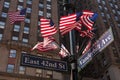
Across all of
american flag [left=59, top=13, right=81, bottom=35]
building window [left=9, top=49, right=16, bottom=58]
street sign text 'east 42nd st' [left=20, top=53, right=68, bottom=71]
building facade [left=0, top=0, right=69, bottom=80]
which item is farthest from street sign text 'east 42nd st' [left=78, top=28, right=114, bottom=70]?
→ building window [left=9, top=49, right=16, bottom=58]

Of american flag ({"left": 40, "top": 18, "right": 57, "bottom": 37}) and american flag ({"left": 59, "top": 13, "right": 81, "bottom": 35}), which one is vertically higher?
american flag ({"left": 59, "top": 13, "right": 81, "bottom": 35})

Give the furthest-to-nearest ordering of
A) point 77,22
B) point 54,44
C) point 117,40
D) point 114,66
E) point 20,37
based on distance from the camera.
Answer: point 117,40, point 114,66, point 20,37, point 54,44, point 77,22

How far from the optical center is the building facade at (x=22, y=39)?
4412cm

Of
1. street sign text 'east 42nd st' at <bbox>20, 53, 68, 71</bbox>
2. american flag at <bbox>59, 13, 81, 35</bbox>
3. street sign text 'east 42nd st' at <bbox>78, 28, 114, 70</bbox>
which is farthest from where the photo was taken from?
american flag at <bbox>59, 13, 81, 35</bbox>

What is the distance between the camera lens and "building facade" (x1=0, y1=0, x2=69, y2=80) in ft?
145

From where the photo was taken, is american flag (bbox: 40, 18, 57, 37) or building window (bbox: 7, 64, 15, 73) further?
building window (bbox: 7, 64, 15, 73)

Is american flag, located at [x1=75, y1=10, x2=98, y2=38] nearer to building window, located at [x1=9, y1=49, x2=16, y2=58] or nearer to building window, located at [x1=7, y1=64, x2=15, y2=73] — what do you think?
building window, located at [x1=7, y1=64, x2=15, y2=73]

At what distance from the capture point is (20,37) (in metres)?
51.0

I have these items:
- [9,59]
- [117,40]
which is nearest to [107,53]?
[117,40]

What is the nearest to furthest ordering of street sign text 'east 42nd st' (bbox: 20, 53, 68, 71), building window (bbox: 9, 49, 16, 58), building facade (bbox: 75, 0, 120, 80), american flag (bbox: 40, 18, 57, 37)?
street sign text 'east 42nd st' (bbox: 20, 53, 68, 71) < american flag (bbox: 40, 18, 57, 37) < building window (bbox: 9, 49, 16, 58) < building facade (bbox: 75, 0, 120, 80)

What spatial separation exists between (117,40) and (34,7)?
29.1 meters

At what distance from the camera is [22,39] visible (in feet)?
168

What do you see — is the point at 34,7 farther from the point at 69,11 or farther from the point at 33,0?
the point at 69,11

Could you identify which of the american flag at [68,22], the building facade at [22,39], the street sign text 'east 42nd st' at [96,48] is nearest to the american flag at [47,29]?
the american flag at [68,22]
